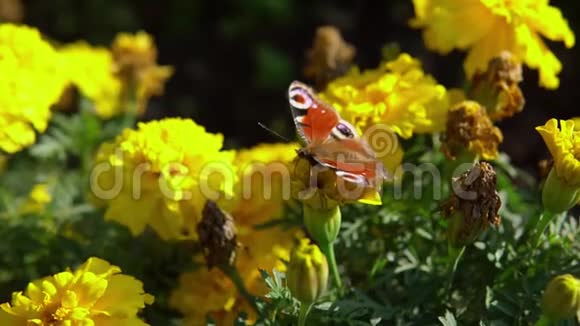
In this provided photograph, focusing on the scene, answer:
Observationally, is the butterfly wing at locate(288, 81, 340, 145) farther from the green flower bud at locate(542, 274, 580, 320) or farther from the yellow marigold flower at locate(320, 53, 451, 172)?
the green flower bud at locate(542, 274, 580, 320)

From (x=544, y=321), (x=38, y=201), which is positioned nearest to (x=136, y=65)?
(x=38, y=201)

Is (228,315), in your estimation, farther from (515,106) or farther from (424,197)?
(515,106)

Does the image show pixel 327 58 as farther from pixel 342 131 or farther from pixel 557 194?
pixel 557 194

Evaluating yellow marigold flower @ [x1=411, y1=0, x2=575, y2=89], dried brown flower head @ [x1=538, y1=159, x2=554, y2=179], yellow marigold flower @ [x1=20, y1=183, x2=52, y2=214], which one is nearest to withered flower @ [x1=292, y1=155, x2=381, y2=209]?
dried brown flower head @ [x1=538, y1=159, x2=554, y2=179]

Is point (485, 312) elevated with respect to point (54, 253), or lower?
lower

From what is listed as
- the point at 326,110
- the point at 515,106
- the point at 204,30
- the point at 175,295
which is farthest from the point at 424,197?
the point at 204,30

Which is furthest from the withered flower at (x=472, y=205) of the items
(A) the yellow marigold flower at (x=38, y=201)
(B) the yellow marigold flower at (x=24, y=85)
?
(A) the yellow marigold flower at (x=38, y=201)

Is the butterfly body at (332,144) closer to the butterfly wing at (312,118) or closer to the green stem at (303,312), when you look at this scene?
the butterfly wing at (312,118)
